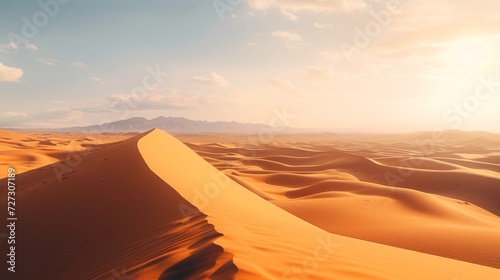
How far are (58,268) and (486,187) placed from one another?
22.8 meters

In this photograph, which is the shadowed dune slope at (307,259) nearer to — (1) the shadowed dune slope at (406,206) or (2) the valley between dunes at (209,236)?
(2) the valley between dunes at (209,236)

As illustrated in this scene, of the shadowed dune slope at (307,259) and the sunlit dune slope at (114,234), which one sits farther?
the sunlit dune slope at (114,234)

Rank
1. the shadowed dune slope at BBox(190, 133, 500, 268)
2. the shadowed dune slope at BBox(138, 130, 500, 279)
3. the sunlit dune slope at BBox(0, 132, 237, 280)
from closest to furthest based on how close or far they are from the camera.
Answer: the shadowed dune slope at BBox(138, 130, 500, 279) < the sunlit dune slope at BBox(0, 132, 237, 280) < the shadowed dune slope at BBox(190, 133, 500, 268)

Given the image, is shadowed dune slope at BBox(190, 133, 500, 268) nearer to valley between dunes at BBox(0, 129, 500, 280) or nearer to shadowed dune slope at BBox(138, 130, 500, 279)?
valley between dunes at BBox(0, 129, 500, 280)

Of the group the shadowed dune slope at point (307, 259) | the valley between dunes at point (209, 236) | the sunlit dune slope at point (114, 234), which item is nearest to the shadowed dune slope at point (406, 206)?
the valley between dunes at point (209, 236)

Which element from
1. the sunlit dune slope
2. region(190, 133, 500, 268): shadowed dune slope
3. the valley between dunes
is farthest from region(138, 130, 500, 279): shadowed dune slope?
region(190, 133, 500, 268): shadowed dune slope

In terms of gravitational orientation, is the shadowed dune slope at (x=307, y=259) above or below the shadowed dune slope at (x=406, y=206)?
above

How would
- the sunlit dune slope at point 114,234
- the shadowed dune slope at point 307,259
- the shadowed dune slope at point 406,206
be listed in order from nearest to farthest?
the shadowed dune slope at point 307,259
the sunlit dune slope at point 114,234
the shadowed dune slope at point 406,206

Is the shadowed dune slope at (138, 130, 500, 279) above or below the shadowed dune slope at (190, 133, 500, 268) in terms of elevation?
above

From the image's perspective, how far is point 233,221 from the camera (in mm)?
5348

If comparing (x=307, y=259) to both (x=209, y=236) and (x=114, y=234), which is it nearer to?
(x=209, y=236)

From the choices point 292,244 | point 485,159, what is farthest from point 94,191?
point 485,159

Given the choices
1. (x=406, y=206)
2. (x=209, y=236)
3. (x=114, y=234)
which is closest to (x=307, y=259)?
(x=209, y=236)

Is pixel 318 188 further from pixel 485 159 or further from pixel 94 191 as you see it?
pixel 485 159
